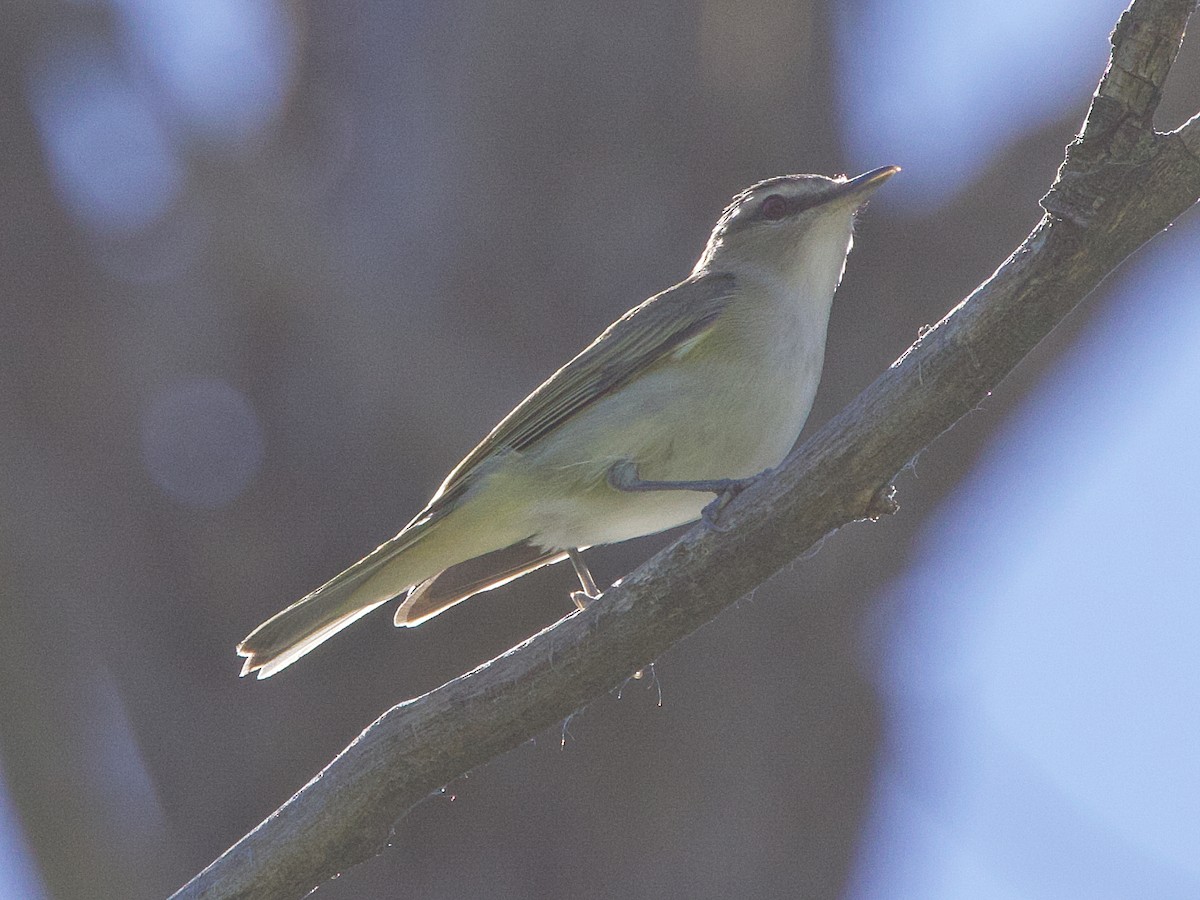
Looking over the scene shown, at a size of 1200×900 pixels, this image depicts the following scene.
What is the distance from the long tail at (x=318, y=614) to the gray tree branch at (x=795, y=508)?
83cm

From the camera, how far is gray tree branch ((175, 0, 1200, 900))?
248 centimetres

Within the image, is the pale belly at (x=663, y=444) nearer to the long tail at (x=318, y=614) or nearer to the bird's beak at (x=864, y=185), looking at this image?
the long tail at (x=318, y=614)

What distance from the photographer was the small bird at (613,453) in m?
3.73

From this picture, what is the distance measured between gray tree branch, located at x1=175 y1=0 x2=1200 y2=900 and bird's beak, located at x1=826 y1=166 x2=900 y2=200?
1.63 meters

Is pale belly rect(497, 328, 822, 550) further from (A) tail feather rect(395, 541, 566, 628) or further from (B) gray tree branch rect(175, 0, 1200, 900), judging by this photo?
(B) gray tree branch rect(175, 0, 1200, 900)

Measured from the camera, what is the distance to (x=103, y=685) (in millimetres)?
5848

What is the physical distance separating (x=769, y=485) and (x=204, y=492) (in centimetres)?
424

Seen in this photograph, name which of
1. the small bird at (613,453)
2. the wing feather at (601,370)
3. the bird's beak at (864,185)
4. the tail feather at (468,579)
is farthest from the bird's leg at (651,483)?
the bird's beak at (864,185)

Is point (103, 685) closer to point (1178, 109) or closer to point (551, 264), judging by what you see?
point (551, 264)

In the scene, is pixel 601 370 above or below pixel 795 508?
above

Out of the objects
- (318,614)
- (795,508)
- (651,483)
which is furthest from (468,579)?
(795,508)

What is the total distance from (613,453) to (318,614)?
942 millimetres

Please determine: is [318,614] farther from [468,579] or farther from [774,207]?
[774,207]

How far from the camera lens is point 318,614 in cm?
366
